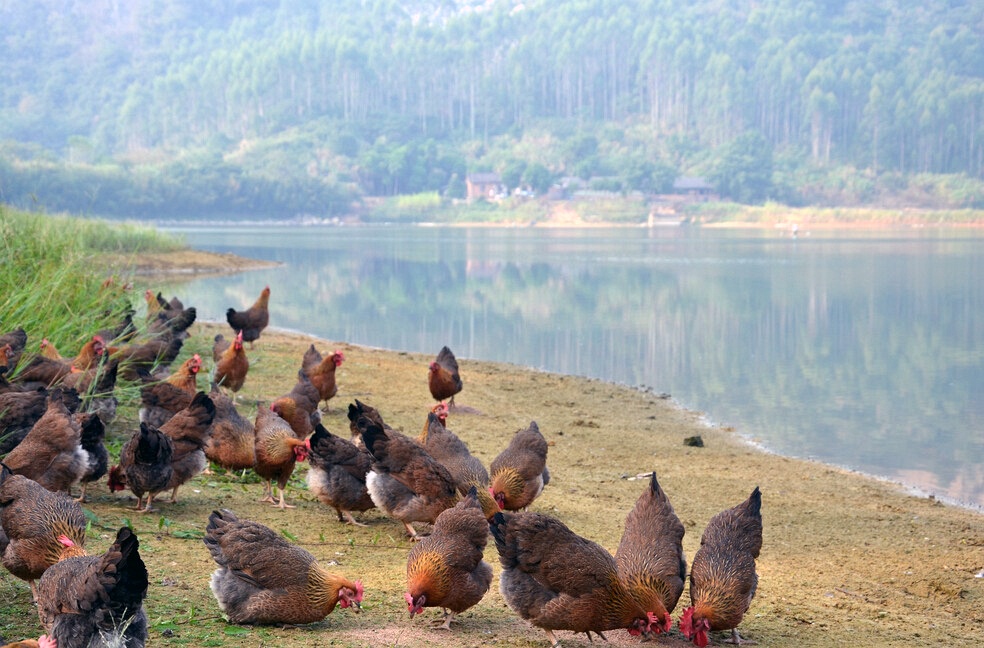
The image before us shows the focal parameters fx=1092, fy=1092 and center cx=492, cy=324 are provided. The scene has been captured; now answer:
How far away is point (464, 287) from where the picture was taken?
41.3 metres

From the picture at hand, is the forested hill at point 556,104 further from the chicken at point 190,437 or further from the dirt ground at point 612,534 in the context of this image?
the chicken at point 190,437

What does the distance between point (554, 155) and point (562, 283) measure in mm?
104144

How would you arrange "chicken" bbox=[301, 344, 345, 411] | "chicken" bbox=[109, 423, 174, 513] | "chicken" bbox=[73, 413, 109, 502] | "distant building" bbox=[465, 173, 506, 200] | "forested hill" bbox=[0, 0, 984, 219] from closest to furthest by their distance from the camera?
1. "chicken" bbox=[73, 413, 109, 502]
2. "chicken" bbox=[109, 423, 174, 513]
3. "chicken" bbox=[301, 344, 345, 411]
4. "distant building" bbox=[465, 173, 506, 200]
5. "forested hill" bbox=[0, 0, 984, 219]

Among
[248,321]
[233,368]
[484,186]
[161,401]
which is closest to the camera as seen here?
[161,401]

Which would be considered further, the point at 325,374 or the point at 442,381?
the point at 442,381

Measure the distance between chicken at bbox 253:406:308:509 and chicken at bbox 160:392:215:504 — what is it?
0.47 metres

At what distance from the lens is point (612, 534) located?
8.77 metres

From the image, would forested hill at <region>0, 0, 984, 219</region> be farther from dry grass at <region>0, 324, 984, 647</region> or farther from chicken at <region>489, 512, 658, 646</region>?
chicken at <region>489, 512, 658, 646</region>

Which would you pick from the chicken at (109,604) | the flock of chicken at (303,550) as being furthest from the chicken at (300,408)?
the chicken at (109,604)

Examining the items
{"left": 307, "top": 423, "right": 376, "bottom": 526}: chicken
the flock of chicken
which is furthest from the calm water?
{"left": 307, "top": 423, "right": 376, "bottom": 526}: chicken

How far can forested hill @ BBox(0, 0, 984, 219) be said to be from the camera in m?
140

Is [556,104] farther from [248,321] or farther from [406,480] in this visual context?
[406,480]

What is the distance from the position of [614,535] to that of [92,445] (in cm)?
404

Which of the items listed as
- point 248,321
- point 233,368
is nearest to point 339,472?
point 233,368
